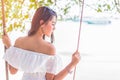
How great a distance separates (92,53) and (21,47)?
2.64m

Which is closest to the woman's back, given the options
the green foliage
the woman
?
the woman

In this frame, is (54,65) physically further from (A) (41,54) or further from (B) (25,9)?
(B) (25,9)

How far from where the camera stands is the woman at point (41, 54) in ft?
4.62

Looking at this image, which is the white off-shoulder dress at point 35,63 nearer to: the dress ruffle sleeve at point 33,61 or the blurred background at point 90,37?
the dress ruffle sleeve at point 33,61

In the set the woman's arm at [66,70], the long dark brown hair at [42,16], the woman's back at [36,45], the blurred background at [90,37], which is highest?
the long dark brown hair at [42,16]

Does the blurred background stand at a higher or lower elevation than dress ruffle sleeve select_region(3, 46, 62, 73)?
lower

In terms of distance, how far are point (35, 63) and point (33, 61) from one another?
0.5 inches

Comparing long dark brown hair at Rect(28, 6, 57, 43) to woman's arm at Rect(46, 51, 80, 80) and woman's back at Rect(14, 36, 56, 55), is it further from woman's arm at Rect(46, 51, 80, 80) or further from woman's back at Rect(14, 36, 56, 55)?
woman's arm at Rect(46, 51, 80, 80)

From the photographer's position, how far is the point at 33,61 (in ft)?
4.67

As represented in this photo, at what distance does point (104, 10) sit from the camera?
236 centimetres

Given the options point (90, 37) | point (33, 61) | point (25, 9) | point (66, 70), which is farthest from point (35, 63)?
point (90, 37)

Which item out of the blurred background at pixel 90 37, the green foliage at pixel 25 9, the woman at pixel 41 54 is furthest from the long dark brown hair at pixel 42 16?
the blurred background at pixel 90 37

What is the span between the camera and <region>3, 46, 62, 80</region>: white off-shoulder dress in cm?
141

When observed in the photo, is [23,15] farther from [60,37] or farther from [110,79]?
[110,79]
